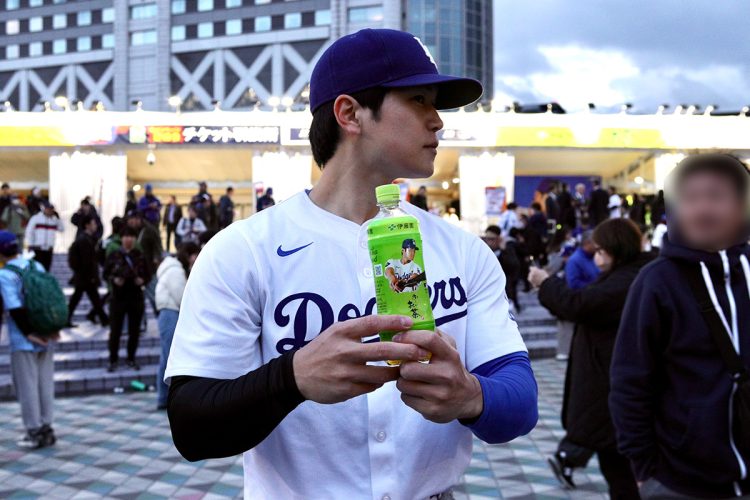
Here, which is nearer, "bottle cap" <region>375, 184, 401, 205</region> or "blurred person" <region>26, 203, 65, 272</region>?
"bottle cap" <region>375, 184, 401, 205</region>

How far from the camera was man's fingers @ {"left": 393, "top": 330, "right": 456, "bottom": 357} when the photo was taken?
123cm

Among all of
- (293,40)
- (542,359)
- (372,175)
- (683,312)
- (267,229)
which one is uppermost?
(293,40)

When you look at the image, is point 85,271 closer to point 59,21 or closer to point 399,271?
point 399,271

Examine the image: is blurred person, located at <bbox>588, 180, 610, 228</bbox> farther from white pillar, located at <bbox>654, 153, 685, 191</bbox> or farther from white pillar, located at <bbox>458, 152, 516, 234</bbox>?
white pillar, located at <bbox>654, 153, 685, 191</bbox>

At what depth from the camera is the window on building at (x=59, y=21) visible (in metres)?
68.9

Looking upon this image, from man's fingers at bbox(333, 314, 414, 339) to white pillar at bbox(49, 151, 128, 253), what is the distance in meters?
25.9

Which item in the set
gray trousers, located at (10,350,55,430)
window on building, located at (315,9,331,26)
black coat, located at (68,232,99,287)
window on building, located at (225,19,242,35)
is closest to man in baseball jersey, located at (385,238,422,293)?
gray trousers, located at (10,350,55,430)

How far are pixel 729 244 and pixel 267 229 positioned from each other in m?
1.65

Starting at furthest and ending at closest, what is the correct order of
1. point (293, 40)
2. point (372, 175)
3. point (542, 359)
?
point (293, 40), point (542, 359), point (372, 175)

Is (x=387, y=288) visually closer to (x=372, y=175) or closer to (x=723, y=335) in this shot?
(x=372, y=175)

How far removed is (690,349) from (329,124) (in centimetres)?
148

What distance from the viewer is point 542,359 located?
12.4 meters

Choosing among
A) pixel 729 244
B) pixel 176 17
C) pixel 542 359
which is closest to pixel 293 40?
pixel 176 17

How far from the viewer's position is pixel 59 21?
69.4m
